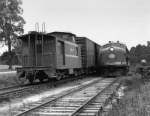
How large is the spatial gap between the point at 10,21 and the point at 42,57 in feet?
102

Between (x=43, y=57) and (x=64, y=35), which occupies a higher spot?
(x=64, y=35)

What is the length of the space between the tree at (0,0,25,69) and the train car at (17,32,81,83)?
2688cm

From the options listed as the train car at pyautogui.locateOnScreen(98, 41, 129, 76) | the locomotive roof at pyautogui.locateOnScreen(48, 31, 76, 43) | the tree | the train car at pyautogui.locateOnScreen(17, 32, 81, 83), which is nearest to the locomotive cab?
the train car at pyautogui.locateOnScreen(17, 32, 81, 83)

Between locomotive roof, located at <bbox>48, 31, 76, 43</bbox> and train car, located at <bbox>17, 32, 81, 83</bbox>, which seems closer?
train car, located at <bbox>17, 32, 81, 83</bbox>

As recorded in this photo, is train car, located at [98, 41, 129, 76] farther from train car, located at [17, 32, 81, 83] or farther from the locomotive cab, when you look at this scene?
the locomotive cab

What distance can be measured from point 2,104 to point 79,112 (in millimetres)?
3827

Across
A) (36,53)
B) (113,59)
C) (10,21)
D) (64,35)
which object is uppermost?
(10,21)

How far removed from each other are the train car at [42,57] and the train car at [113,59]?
7.44m

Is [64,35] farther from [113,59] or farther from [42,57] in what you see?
[113,59]

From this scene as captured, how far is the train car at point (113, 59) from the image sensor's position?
25.8m

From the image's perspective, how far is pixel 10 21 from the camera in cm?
4725

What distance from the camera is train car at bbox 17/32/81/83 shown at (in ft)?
56.7

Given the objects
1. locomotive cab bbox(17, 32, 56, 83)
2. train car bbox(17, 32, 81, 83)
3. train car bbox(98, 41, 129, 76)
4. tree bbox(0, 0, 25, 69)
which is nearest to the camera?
train car bbox(17, 32, 81, 83)

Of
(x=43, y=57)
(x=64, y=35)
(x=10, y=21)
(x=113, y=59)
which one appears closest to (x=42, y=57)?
(x=43, y=57)
